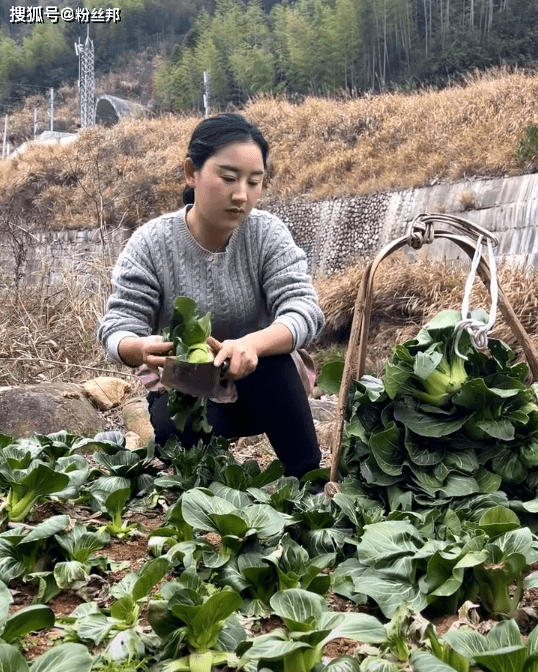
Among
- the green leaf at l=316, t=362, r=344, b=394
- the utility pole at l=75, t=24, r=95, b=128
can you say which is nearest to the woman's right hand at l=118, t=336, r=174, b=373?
the green leaf at l=316, t=362, r=344, b=394

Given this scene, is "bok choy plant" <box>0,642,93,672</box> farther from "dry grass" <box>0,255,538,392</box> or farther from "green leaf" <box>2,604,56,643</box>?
A: "dry grass" <box>0,255,538,392</box>

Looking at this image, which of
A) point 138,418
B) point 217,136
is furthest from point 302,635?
point 138,418

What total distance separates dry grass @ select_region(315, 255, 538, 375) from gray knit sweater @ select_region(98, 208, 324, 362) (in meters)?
3.21

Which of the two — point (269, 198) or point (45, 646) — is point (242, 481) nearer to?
point (45, 646)

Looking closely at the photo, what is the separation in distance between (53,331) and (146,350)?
3412mm

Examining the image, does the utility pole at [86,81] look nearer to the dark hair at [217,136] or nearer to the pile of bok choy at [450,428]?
the dark hair at [217,136]

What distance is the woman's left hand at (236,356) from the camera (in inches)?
62.4

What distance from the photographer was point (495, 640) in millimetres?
991

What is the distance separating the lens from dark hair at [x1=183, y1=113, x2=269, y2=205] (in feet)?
5.90

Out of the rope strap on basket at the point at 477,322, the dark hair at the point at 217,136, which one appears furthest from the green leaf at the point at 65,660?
the dark hair at the point at 217,136

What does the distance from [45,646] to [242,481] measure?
721 mm

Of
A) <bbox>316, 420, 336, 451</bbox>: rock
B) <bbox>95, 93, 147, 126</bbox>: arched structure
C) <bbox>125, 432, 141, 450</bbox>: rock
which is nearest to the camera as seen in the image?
<bbox>125, 432, 141, 450</bbox>: rock

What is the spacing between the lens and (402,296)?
5633mm

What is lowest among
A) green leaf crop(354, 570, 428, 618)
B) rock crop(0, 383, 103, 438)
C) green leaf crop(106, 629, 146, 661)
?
rock crop(0, 383, 103, 438)
